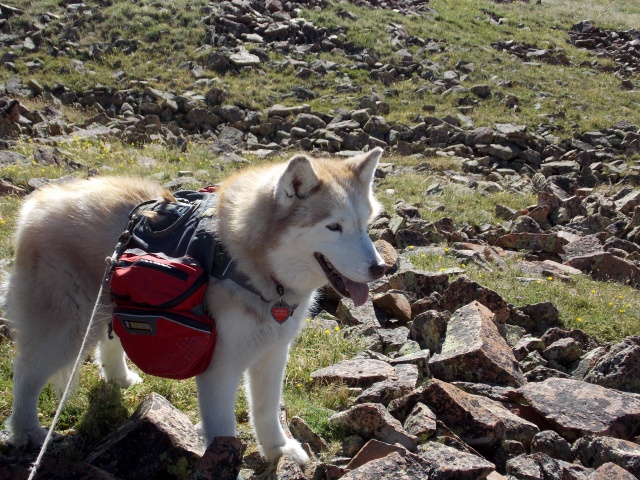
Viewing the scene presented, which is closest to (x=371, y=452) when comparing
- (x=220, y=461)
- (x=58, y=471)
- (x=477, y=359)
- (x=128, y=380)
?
(x=220, y=461)

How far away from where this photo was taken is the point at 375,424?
3.97 m

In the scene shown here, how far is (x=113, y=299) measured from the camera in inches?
139

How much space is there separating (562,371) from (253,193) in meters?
3.40

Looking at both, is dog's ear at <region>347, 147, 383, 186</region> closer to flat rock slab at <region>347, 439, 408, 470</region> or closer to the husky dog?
the husky dog

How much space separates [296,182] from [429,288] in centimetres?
347

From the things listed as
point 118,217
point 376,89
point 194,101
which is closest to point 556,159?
point 376,89

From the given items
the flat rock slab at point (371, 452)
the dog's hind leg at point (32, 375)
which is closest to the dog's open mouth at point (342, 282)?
the flat rock slab at point (371, 452)

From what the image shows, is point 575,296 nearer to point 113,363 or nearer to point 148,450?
point 113,363

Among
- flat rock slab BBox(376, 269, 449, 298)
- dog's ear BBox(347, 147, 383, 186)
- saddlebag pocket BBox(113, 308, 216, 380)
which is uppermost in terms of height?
dog's ear BBox(347, 147, 383, 186)

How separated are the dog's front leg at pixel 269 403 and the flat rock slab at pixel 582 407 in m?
1.85

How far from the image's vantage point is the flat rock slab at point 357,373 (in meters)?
4.69

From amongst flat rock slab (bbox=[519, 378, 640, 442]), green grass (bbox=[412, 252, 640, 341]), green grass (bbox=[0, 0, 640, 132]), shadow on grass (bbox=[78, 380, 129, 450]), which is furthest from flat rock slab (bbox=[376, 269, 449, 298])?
green grass (bbox=[0, 0, 640, 132])

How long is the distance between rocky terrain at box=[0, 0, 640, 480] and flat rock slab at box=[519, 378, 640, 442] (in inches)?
0.5

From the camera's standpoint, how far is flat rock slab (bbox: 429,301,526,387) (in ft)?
15.9
